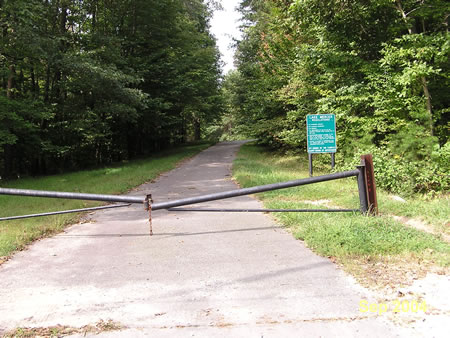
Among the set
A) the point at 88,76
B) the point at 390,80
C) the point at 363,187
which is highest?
the point at 88,76

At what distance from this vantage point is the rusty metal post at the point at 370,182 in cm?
501

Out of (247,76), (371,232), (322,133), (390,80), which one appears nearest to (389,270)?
(371,232)

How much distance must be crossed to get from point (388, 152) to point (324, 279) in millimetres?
7924

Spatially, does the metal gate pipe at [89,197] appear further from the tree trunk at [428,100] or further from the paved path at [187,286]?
the tree trunk at [428,100]

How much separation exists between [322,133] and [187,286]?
25.7ft

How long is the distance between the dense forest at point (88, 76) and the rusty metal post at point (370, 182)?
45.6ft

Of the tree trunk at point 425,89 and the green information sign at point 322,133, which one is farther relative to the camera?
the green information sign at point 322,133

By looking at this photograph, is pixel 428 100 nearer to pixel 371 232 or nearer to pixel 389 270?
pixel 371 232

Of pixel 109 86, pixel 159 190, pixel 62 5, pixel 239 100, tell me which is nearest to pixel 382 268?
pixel 159 190

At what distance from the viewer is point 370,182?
16.7 ft

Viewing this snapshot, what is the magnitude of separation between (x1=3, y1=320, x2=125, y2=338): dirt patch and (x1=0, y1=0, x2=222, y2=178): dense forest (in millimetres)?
13617

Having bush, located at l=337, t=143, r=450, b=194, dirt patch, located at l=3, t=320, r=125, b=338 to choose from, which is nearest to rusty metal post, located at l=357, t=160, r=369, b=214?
dirt patch, located at l=3, t=320, r=125, b=338

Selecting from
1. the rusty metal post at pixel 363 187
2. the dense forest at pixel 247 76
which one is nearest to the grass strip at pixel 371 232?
the rusty metal post at pixel 363 187

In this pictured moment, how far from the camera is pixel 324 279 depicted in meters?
3.54
